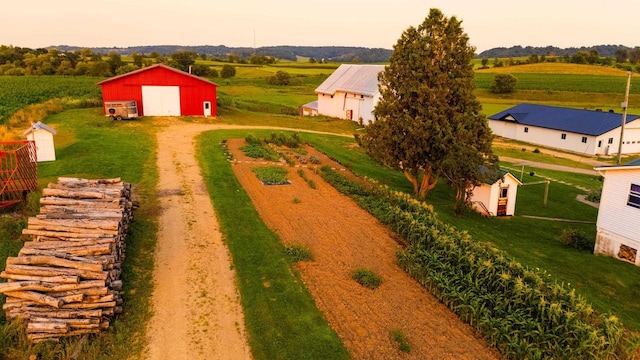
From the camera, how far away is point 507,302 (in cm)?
1158

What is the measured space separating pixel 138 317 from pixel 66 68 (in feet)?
260

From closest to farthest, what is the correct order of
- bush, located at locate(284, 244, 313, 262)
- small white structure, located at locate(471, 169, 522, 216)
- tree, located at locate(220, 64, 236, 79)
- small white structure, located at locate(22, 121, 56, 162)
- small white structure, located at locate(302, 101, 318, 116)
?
bush, located at locate(284, 244, 313, 262), small white structure, located at locate(22, 121, 56, 162), small white structure, located at locate(471, 169, 522, 216), small white structure, located at locate(302, 101, 318, 116), tree, located at locate(220, 64, 236, 79)

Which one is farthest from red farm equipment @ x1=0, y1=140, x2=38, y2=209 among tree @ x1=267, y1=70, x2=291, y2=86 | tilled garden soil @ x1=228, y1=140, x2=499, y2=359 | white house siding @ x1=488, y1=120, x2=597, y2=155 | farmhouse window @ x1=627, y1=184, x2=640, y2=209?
tree @ x1=267, y1=70, x2=291, y2=86

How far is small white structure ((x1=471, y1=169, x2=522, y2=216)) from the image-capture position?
80.7ft

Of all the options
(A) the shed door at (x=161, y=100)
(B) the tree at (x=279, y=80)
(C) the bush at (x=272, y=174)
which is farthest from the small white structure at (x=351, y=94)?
(B) the tree at (x=279, y=80)

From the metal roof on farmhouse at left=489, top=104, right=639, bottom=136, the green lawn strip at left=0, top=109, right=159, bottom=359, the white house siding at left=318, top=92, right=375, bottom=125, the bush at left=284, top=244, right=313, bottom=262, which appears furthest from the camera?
the white house siding at left=318, top=92, right=375, bottom=125

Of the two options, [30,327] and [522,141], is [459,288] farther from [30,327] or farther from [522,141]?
[522,141]

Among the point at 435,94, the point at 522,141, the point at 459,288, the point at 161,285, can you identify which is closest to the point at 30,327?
the point at 161,285

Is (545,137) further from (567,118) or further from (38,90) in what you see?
(38,90)

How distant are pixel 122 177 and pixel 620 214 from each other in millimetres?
21963

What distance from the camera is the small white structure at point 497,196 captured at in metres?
24.6

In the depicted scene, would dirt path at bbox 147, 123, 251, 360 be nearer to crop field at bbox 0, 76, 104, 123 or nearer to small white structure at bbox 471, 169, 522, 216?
small white structure at bbox 471, 169, 522, 216

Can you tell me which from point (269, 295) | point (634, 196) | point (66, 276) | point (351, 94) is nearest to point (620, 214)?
point (634, 196)

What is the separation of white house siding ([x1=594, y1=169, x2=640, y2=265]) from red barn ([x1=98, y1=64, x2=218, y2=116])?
33093mm
